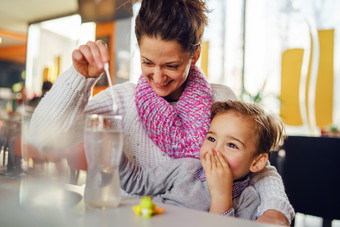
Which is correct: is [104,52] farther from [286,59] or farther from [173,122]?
[286,59]

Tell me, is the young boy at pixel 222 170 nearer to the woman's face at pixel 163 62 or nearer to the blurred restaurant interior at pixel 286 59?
the woman's face at pixel 163 62

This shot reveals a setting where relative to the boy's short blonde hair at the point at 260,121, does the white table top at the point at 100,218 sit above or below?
below

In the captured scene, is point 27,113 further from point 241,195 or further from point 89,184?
point 241,195

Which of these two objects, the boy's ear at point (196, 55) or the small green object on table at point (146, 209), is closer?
the small green object on table at point (146, 209)

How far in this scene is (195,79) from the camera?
4.41ft

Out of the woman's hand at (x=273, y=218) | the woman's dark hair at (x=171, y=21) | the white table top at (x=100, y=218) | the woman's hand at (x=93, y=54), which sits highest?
the woman's dark hair at (x=171, y=21)

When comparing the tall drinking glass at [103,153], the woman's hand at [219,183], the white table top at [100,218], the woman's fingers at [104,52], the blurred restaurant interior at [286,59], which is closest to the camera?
the white table top at [100,218]

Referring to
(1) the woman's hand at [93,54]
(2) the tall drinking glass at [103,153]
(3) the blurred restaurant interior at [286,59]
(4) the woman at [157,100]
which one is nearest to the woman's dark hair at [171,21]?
(4) the woman at [157,100]

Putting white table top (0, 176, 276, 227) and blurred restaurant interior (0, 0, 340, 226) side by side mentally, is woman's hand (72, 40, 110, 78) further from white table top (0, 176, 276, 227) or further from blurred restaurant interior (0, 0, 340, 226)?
blurred restaurant interior (0, 0, 340, 226)

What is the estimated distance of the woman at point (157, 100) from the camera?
907 mm

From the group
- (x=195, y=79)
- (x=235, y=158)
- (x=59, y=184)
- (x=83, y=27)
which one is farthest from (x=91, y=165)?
(x=195, y=79)

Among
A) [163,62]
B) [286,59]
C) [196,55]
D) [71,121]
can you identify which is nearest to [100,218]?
[71,121]

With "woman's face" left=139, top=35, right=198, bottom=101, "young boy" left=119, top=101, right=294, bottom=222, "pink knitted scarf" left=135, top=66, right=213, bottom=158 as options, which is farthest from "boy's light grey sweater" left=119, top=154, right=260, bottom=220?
"woman's face" left=139, top=35, right=198, bottom=101

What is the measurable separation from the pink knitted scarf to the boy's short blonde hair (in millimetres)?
82
